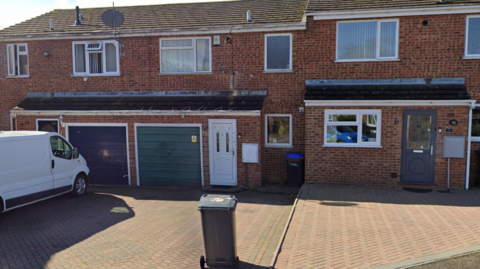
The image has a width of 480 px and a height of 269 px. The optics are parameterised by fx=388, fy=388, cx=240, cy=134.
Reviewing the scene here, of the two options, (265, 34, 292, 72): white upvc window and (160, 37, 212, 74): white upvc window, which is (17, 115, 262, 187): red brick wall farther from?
(265, 34, 292, 72): white upvc window

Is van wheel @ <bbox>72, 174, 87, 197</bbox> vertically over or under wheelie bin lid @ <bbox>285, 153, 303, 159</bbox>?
under

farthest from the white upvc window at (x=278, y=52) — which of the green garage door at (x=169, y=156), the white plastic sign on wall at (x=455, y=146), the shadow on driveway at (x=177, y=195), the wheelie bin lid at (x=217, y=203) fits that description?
the wheelie bin lid at (x=217, y=203)

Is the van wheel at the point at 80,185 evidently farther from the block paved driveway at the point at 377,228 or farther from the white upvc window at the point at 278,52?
the white upvc window at the point at 278,52

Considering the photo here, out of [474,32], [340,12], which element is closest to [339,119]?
[340,12]

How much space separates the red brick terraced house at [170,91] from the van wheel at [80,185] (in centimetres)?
171

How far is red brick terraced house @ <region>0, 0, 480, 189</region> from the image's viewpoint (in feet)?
36.7

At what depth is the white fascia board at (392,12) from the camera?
36.4ft

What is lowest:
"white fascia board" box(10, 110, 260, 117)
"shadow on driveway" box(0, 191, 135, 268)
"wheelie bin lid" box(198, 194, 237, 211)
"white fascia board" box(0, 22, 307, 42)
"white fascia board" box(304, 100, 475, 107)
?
"shadow on driveway" box(0, 191, 135, 268)

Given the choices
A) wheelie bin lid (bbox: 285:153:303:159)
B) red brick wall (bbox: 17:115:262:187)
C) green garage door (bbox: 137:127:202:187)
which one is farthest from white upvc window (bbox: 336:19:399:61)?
green garage door (bbox: 137:127:202:187)

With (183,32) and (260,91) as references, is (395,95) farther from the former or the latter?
(183,32)

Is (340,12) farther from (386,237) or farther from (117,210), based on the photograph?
(117,210)

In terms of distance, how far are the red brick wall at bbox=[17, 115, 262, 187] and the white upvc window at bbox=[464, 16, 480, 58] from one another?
6492 mm

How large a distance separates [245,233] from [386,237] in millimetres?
2666

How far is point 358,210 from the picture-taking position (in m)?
8.83
